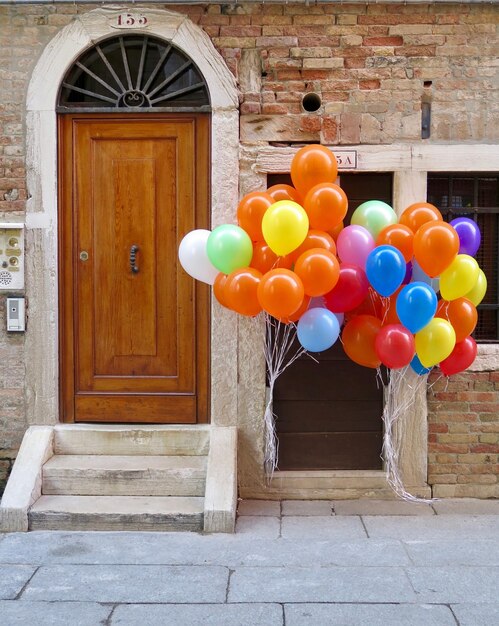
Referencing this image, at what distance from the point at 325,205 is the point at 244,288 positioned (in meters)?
0.64

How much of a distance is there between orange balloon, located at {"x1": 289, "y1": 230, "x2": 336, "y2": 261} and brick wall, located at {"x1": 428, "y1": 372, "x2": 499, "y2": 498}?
5.04ft

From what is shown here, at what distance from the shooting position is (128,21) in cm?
513

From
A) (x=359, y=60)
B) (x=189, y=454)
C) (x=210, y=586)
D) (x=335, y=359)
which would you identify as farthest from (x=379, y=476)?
(x=359, y=60)

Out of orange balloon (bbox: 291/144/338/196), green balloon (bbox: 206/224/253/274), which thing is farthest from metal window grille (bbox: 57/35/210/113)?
green balloon (bbox: 206/224/253/274)

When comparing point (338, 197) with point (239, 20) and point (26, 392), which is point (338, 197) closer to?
point (239, 20)

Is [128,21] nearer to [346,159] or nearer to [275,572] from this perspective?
[346,159]

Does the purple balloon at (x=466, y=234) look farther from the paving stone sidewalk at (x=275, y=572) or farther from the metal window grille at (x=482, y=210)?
the paving stone sidewalk at (x=275, y=572)

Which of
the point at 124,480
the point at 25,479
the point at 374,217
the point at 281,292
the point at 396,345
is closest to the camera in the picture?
the point at 281,292

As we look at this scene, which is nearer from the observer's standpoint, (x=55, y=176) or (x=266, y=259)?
(x=266, y=259)

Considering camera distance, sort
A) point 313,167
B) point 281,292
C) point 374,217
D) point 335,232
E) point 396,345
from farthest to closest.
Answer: point 335,232 < point 374,217 < point 313,167 < point 396,345 < point 281,292

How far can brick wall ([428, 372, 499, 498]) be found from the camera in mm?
5242

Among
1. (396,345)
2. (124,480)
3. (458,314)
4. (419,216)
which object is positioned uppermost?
(419,216)

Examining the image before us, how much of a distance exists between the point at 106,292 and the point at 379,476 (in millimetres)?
2281

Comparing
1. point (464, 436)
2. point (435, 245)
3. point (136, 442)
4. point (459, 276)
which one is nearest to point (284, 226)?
point (435, 245)
